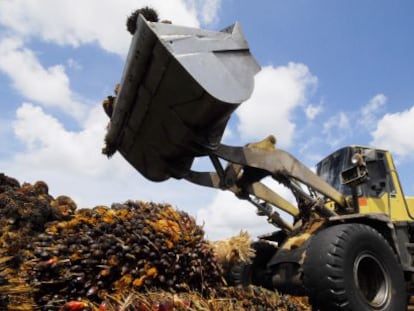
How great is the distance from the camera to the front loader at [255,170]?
3900mm

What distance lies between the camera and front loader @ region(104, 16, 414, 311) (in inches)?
154

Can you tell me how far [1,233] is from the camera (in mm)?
4625

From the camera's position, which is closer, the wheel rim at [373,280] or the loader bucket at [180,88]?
the loader bucket at [180,88]

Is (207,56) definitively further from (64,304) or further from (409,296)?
(409,296)

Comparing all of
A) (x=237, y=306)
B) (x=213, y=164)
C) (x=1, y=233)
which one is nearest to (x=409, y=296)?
(x=213, y=164)

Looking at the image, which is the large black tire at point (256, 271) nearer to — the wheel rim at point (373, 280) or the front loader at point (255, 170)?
the front loader at point (255, 170)

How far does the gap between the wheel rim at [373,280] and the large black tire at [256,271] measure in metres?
1.85

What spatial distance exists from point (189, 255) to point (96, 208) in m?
0.92

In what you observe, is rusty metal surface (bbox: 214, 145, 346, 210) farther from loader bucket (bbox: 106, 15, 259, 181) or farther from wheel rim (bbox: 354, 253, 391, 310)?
wheel rim (bbox: 354, 253, 391, 310)

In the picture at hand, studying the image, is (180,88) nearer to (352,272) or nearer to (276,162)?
(276,162)

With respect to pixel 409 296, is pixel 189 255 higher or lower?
higher

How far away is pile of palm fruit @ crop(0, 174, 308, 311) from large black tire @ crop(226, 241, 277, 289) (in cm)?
338

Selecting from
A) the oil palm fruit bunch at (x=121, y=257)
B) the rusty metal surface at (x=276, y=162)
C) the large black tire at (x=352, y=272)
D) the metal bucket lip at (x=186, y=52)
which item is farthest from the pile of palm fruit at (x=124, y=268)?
the rusty metal surface at (x=276, y=162)

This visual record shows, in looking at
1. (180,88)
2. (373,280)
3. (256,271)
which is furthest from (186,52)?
(256,271)
